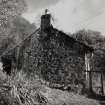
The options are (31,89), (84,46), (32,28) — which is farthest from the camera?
(32,28)

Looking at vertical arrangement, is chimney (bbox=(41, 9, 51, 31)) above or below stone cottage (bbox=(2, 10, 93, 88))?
above

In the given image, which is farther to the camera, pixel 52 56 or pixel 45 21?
pixel 45 21

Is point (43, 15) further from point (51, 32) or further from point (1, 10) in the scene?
point (1, 10)

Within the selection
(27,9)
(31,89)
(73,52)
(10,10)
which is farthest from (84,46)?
(27,9)

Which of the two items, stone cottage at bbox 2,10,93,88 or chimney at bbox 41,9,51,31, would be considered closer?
stone cottage at bbox 2,10,93,88

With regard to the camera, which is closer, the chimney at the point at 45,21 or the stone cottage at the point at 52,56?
the stone cottage at the point at 52,56

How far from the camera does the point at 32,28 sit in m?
40.0

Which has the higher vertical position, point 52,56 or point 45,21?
point 45,21

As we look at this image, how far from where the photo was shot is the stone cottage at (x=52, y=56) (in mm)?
12828

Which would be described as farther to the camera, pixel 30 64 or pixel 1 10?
pixel 1 10

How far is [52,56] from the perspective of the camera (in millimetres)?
13930

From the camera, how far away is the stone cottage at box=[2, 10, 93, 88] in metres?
12.8

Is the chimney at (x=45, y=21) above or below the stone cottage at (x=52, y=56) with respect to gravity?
above

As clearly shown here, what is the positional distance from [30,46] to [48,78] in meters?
3.38
